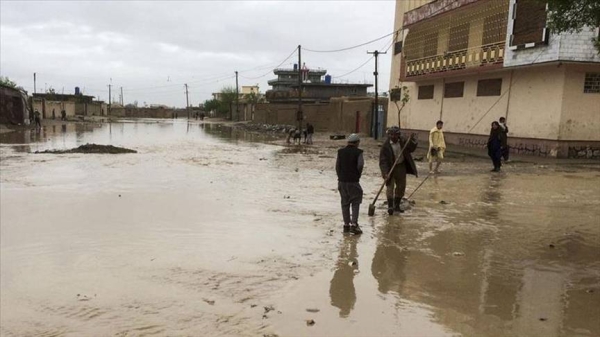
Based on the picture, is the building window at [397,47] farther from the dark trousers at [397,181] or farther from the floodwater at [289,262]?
the dark trousers at [397,181]

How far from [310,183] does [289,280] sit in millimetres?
7352

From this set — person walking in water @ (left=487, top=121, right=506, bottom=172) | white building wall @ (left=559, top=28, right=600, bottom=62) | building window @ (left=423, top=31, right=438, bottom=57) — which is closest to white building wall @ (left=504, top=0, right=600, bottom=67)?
white building wall @ (left=559, top=28, right=600, bottom=62)

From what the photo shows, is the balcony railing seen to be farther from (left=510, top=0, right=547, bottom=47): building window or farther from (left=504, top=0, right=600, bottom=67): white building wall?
(left=504, top=0, right=600, bottom=67): white building wall

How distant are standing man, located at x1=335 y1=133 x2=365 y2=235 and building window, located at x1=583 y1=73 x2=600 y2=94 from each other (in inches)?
610

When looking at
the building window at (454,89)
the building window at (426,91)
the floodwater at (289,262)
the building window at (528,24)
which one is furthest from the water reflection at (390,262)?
the building window at (426,91)

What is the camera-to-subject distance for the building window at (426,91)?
91.3 ft

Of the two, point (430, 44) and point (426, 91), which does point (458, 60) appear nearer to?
point (430, 44)

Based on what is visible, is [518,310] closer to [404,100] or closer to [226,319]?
[226,319]

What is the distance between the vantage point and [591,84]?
1873cm

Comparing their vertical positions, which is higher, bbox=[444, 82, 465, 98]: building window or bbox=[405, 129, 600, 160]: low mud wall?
bbox=[444, 82, 465, 98]: building window

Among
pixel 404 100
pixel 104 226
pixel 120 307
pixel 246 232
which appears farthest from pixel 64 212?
pixel 404 100

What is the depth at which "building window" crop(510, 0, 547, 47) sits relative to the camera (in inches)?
715

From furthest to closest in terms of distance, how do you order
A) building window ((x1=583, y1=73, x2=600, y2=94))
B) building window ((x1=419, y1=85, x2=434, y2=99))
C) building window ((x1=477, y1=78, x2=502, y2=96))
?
building window ((x1=419, y1=85, x2=434, y2=99))
building window ((x1=477, y1=78, x2=502, y2=96))
building window ((x1=583, y1=73, x2=600, y2=94))

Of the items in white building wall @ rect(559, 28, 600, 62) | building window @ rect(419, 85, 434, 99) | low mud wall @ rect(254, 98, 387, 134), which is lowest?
low mud wall @ rect(254, 98, 387, 134)
